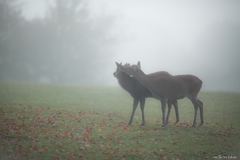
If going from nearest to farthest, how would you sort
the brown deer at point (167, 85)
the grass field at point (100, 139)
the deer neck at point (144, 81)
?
the grass field at point (100, 139), the brown deer at point (167, 85), the deer neck at point (144, 81)

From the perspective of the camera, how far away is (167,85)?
36.3 feet

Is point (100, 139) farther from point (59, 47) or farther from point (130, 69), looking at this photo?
point (59, 47)

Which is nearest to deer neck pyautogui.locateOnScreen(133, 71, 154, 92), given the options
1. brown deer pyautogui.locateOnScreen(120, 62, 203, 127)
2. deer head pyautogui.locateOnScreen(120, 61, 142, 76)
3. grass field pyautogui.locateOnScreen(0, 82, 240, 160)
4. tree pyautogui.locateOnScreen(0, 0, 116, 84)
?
brown deer pyautogui.locateOnScreen(120, 62, 203, 127)

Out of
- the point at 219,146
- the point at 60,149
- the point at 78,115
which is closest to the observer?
the point at 60,149

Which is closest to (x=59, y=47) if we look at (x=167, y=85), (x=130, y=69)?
(x=130, y=69)

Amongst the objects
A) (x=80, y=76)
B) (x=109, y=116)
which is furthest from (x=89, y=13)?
(x=109, y=116)

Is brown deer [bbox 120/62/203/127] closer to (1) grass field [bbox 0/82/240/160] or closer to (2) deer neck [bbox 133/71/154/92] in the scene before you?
(2) deer neck [bbox 133/71/154/92]

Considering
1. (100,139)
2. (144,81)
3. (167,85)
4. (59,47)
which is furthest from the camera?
(59,47)

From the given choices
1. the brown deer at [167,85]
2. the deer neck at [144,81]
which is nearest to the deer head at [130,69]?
the brown deer at [167,85]

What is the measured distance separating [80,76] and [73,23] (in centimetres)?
1312

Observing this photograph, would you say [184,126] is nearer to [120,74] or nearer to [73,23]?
[120,74]

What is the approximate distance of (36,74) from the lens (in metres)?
52.8

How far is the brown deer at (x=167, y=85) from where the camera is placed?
1102cm

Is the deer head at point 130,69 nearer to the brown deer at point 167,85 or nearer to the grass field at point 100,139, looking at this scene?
the brown deer at point 167,85
